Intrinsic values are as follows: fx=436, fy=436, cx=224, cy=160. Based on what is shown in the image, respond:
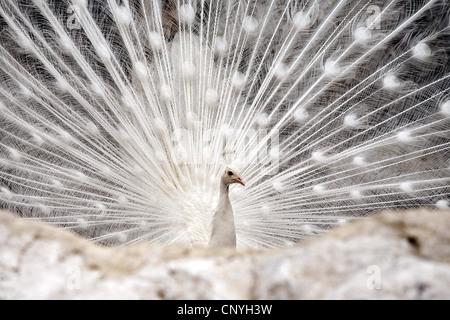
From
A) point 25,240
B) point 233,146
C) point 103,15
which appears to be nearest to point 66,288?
point 25,240

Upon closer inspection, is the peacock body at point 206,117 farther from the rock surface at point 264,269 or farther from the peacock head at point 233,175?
the rock surface at point 264,269

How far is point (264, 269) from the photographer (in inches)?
34.4

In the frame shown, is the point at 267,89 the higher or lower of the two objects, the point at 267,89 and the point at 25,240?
the higher

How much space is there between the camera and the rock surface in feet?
2.48

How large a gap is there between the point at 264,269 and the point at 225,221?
3.96ft

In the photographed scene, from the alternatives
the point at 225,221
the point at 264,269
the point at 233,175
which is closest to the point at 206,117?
the point at 233,175

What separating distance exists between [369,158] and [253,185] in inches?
27.3

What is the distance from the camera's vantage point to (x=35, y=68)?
2535 millimetres

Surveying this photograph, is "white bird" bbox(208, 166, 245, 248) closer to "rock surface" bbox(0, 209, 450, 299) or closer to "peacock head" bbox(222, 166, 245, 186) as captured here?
"peacock head" bbox(222, 166, 245, 186)

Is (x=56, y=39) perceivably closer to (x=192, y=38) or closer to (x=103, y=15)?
(x=103, y=15)

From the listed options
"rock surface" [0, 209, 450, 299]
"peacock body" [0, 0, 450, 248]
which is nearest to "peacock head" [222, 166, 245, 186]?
"peacock body" [0, 0, 450, 248]

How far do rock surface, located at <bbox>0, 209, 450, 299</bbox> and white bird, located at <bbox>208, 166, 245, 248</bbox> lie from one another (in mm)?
1052

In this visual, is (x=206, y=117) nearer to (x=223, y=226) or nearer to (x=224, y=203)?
(x=224, y=203)

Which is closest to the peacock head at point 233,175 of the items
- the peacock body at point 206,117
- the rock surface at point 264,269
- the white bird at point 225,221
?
the white bird at point 225,221
